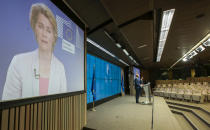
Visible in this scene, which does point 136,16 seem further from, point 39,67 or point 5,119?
point 5,119

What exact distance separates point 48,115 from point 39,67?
2.72 ft

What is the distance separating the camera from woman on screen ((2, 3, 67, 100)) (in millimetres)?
1479

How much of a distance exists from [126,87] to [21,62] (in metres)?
11.6

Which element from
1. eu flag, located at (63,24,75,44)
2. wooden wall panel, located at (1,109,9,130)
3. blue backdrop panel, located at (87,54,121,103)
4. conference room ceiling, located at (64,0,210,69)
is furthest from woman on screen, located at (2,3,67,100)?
blue backdrop panel, located at (87,54,121,103)

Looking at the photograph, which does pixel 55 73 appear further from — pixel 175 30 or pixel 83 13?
pixel 175 30

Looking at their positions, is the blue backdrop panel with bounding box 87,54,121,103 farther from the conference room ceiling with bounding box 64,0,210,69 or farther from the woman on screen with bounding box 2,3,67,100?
the woman on screen with bounding box 2,3,67,100

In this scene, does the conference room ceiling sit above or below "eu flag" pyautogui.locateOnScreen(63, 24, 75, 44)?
above

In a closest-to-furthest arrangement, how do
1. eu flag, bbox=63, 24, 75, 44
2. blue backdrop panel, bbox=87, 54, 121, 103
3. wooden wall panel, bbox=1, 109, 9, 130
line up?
wooden wall panel, bbox=1, 109, 9, 130 < eu flag, bbox=63, 24, 75, 44 < blue backdrop panel, bbox=87, 54, 121, 103

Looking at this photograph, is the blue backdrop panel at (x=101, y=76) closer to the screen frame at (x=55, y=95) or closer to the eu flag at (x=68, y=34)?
the screen frame at (x=55, y=95)

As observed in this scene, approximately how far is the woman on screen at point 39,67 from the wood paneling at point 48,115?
0.62 ft

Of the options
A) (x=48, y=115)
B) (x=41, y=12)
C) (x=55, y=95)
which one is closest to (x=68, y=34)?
(x=41, y=12)

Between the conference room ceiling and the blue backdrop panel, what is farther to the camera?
the blue backdrop panel

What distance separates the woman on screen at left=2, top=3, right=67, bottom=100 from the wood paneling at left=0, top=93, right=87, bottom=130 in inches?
7.4

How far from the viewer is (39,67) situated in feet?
6.04
